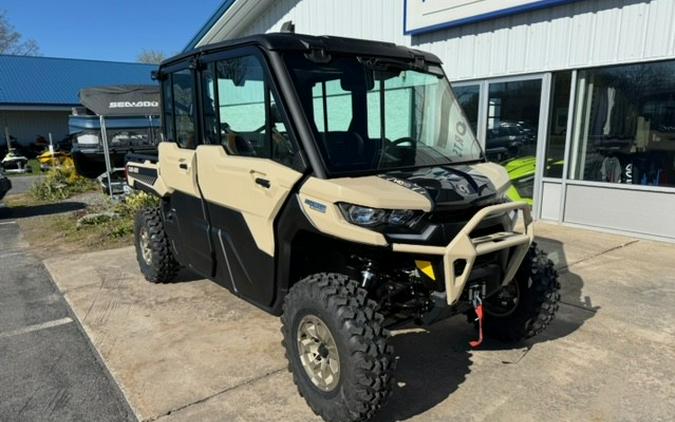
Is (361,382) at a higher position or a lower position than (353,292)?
lower

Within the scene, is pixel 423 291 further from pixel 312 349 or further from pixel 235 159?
pixel 235 159

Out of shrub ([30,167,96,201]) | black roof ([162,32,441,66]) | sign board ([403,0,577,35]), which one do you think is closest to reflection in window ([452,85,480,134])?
sign board ([403,0,577,35])

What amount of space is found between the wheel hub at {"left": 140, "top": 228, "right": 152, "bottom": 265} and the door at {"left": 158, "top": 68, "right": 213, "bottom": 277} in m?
0.69

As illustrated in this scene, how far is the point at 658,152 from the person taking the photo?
22.1 ft

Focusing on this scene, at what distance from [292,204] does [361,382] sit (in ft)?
3.54

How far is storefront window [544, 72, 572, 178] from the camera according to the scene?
754 centimetres

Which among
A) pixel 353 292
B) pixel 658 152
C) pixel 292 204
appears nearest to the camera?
pixel 353 292

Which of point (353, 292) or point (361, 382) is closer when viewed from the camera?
point (361, 382)

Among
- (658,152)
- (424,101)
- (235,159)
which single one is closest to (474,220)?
(424,101)

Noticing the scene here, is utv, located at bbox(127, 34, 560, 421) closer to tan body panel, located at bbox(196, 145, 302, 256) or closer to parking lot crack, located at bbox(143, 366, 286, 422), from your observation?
tan body panel, located at bbox(196, 145, 302, 256)

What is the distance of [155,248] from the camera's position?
5.00 m

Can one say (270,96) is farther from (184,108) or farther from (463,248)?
(463,248)

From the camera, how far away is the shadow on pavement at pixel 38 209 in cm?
1024

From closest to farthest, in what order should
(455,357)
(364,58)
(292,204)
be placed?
1. (292,204)
2. (364,58)
3. (455,357)
